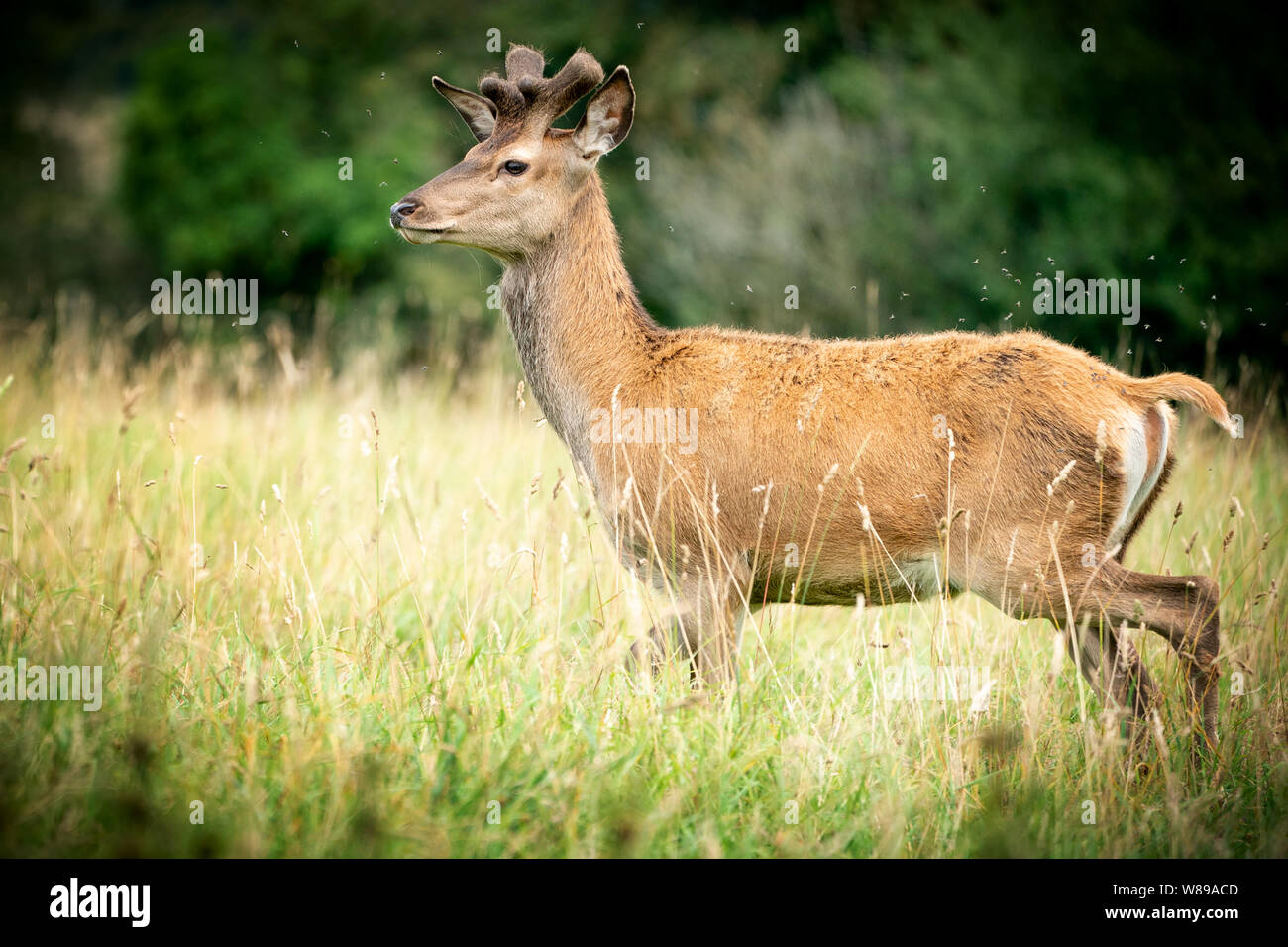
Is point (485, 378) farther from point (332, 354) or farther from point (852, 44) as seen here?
point (852, 44)

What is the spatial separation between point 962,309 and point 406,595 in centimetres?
1089

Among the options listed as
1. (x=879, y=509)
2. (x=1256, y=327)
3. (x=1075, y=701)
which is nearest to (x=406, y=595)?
(x=879, y=509)


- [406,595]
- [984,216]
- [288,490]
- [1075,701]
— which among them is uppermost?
[984,216]

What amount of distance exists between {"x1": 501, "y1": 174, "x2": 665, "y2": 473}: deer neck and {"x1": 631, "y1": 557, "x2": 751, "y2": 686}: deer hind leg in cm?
71

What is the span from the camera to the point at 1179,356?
1312 cm

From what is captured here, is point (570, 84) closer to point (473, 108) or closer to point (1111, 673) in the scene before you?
point (473, 108)

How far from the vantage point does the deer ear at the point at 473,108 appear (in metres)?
5.27

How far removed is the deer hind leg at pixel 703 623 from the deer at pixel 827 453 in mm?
12

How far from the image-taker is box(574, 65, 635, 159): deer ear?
4.84 m

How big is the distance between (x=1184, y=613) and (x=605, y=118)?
2986 millimetres

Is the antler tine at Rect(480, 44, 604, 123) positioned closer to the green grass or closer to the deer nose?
the deer nose

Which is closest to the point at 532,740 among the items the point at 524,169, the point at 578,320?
the point at 578,320

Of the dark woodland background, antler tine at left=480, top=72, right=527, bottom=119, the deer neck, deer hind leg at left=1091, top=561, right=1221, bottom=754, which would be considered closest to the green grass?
deer hind leg at left=1091, top=561, right=1221, bottom=754

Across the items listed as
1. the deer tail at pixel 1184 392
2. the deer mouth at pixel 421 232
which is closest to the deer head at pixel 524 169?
the deer mouth at pixel 421 232
